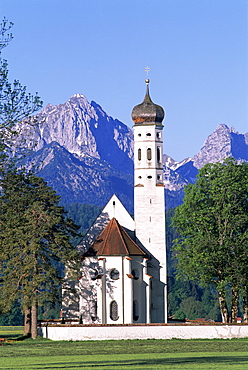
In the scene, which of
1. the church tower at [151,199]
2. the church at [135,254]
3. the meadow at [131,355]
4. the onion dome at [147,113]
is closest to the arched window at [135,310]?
the church at [135,254]

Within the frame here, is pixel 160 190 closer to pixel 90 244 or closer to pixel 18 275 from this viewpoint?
pixel 90 244

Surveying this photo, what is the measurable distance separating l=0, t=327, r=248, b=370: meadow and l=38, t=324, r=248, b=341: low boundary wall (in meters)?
1.29

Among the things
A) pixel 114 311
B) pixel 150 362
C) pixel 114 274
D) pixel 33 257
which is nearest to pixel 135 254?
pixel 114 274

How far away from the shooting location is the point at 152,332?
58.9m

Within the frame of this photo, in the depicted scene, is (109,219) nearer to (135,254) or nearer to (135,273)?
(135,254)

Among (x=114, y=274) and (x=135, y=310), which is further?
(x=135, y=310)

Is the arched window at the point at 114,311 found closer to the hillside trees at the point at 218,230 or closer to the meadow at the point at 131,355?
the hillside trees at the point at 218,230

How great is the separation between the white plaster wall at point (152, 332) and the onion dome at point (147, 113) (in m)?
28.9

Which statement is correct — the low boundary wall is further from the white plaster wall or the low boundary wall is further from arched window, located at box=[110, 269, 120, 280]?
arched window, located at box=[110, 269, 120, 280]

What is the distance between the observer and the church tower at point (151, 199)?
7969 centimetres

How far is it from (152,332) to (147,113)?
30.0 m

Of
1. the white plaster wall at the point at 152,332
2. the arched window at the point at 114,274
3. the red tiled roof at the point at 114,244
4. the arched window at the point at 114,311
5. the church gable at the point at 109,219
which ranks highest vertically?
the church gable at the point at 109,219

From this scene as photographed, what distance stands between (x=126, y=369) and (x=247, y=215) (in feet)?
118

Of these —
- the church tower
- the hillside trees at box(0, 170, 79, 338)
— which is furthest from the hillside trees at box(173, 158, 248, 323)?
the church tower
